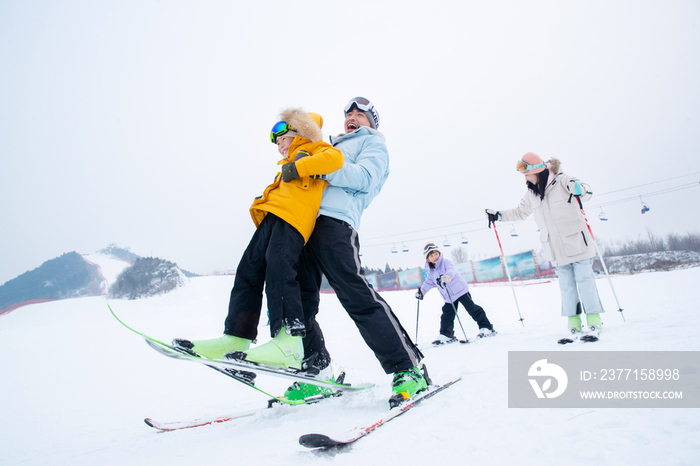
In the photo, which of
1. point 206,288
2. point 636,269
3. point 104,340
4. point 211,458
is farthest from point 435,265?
point 636,269

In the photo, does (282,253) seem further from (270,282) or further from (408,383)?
(408,383)

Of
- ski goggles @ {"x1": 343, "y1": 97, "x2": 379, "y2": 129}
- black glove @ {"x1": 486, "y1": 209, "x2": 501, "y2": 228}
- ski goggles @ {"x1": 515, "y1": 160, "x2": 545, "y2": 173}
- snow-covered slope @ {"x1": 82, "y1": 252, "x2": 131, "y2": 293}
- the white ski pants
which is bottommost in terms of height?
the white ski pants

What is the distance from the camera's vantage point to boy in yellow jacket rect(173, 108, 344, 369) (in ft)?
5.46

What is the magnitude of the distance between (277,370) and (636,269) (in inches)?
1175

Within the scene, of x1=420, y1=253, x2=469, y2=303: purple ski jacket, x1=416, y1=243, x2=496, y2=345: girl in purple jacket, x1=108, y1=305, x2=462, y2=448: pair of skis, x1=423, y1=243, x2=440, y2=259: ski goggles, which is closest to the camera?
x1=108, y1=305, x2=462, y2=448: pair of skis

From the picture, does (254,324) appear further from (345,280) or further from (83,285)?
(83,285)

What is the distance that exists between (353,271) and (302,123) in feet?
3.11

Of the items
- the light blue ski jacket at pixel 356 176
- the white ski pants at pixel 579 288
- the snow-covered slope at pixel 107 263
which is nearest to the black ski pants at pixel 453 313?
the white ski pants at pixel 579 288

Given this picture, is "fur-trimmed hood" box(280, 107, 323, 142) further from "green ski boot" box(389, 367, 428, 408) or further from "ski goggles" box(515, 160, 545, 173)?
"ski goggles" box(515, 160, 545, 173)

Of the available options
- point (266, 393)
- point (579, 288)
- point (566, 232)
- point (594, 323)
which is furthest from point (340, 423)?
point (566, 232)

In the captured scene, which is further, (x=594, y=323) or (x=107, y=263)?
(x=107, y=263)

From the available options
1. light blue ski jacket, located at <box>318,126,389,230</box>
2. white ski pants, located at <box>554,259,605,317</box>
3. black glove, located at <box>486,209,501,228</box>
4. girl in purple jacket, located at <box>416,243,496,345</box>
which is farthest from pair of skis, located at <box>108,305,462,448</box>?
girl in purple jacket, located at <box>416,243,496,345</box>

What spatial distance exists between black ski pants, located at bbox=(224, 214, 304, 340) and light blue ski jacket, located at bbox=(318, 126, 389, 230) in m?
0.31

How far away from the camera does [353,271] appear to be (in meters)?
1.87
